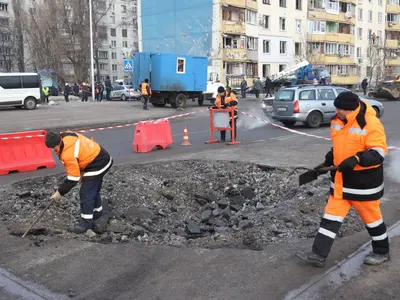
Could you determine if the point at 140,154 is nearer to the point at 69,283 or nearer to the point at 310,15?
the point at 69,283

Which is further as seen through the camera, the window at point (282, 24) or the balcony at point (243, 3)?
the window at point (282, 24)

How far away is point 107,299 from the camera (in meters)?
3.76

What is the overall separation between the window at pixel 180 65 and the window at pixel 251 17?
75.3 feet

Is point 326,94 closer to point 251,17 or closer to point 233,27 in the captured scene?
point 233,27

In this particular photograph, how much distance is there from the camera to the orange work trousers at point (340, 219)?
4.08m

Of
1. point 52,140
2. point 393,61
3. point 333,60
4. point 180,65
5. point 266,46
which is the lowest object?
point 52,140

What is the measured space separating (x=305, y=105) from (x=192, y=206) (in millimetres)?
9744

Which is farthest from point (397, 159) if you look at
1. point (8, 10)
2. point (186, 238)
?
point (8, 10)

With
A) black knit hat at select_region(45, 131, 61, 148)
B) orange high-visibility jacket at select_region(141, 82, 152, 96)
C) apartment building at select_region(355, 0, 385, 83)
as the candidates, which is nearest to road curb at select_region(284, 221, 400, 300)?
black knit hat at select_region(45, 131, 61, 148)

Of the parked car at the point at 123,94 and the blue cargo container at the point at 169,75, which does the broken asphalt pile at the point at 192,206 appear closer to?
the blue cargo container at the point at 169,75

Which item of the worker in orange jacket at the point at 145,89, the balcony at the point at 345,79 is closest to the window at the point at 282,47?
the balcony at the point at 345,79

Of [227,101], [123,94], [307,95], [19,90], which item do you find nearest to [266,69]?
[123,94]

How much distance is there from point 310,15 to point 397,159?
1950 inches

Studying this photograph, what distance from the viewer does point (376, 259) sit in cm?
425
